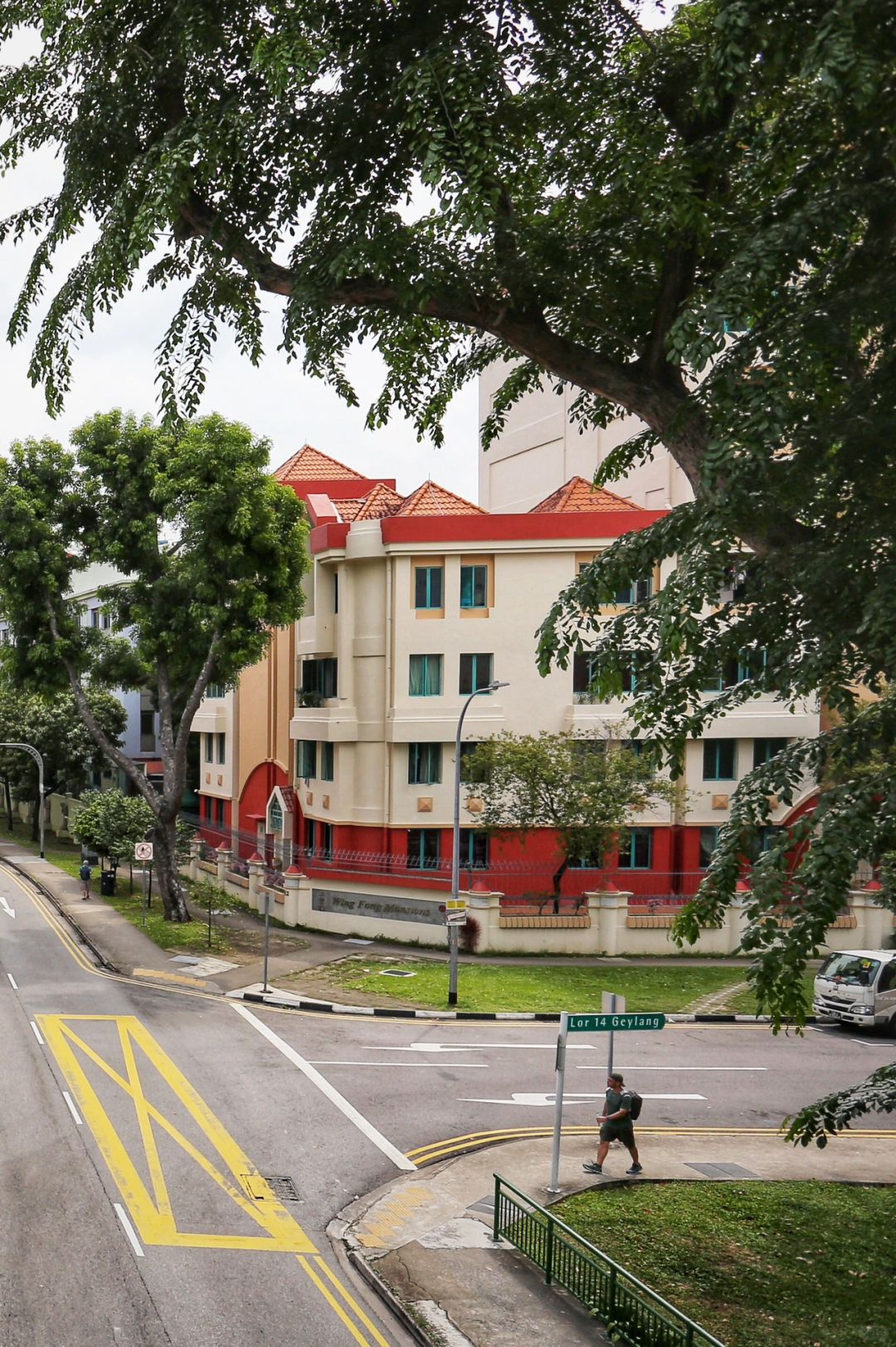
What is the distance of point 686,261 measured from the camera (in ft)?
28.5

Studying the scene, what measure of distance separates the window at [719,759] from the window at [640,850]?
2448mm

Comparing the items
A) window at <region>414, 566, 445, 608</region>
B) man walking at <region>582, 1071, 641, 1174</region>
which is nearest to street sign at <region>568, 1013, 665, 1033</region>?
man walking at <region>582, 1071, 641, 1174</region>

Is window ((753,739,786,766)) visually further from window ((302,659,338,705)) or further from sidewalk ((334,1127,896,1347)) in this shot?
sidewalk ((334,1127,896,1347))

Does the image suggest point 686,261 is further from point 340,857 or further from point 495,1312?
point 340,857

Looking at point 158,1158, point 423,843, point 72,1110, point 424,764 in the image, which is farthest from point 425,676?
point 158,1158

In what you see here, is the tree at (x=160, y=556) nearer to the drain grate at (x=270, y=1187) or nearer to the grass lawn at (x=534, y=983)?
the grass lawn at (x=534, y=983)

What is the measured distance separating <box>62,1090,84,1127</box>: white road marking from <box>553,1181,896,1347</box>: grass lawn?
690cm

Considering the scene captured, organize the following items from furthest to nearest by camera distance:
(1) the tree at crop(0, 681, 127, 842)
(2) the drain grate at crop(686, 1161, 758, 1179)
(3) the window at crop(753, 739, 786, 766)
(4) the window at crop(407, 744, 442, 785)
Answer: (1) the tree at crop(0, 681, 127, 842) < (3) the window at crop(753, 739, 786, 766) < (4) the window at crop(407, 744, 442, 785) < (2) the drain grate at crop(686, 1161, 758, 1179)

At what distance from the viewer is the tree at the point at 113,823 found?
126ft

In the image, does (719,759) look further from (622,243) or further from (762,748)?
(622,243)

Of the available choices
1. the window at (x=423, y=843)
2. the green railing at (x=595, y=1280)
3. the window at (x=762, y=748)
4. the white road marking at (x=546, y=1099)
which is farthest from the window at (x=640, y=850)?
the green railing at (x=595, y=1280)

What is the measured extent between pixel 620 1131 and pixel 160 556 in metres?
22.6

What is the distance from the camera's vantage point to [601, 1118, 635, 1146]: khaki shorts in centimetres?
1463

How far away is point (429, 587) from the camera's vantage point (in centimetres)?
3375
